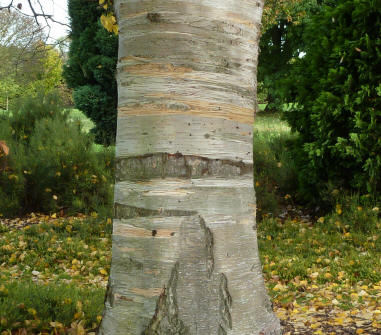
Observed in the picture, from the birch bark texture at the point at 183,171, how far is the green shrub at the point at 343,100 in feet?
14.1

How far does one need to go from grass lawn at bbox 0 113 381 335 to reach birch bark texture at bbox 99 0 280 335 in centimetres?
111

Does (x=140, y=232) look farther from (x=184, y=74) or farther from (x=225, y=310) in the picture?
(x=184, y=74)

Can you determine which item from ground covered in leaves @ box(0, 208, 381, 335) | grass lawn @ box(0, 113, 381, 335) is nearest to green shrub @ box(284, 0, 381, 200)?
grass lawn @ box(0, 113, 381, 335)

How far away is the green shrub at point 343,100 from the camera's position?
19.4 feet

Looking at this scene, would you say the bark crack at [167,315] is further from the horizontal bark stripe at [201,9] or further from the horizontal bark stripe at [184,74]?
the horizontal bark stripe at [201,9]

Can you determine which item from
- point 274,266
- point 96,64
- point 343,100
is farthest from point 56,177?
point 96,64

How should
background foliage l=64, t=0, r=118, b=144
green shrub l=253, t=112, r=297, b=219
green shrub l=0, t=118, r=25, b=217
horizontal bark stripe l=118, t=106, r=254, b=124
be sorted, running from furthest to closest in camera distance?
1. background foliage l=64, t=0, r=118, b=144
2. green shrub l=0, t=118, r=25, b=217
3. green shrub l=253, t=112, r=297, b=219
4. horizontal bark stripe l=118, t=106, r=254, b=124

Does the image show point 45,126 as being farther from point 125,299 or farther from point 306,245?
point 125,299

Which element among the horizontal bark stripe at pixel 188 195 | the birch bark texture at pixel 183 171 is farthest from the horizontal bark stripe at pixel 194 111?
the horizontal bark stripe at pixel 188 195

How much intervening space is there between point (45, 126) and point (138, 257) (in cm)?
749

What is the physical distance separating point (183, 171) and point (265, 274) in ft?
10.6

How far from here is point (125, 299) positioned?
2.01 m

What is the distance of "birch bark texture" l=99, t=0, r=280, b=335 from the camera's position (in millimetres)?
1928

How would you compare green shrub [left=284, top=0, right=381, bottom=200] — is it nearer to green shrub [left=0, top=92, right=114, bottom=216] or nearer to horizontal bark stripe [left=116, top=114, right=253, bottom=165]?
green shrub [left=0, top=92, right=114, bottom=216]
